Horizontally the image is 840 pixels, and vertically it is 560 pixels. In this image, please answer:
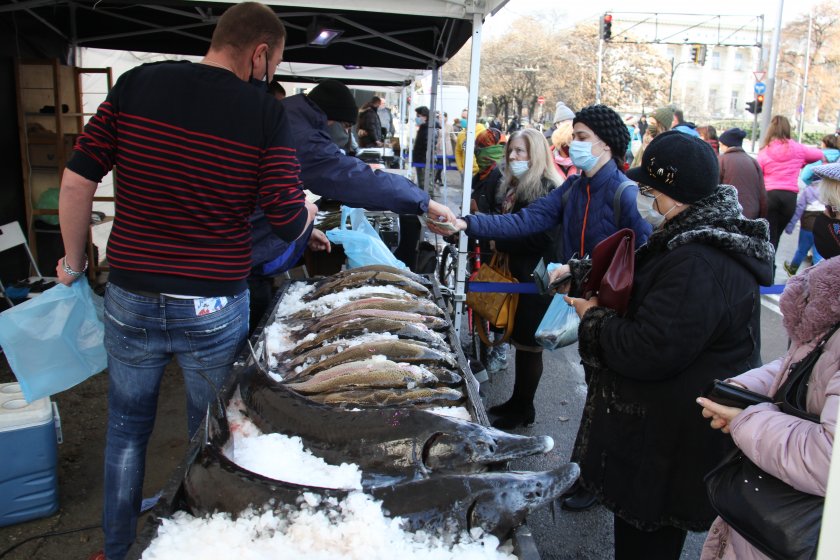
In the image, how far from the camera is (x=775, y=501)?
1.65m


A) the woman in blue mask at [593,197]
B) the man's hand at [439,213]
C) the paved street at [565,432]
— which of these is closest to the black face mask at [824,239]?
the paved street at [565,432]

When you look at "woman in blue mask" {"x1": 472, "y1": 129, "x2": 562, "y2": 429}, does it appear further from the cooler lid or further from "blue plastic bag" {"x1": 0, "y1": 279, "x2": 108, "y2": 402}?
the cooler lid

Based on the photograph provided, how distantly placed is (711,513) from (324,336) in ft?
5.57

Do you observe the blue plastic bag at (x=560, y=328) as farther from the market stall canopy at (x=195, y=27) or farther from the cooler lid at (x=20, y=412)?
the market stall canopy at (x=195, y=27)

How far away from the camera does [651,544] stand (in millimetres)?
2529

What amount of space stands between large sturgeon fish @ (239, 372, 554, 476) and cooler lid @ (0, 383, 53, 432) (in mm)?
1748

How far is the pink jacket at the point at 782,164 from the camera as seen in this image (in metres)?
9.14

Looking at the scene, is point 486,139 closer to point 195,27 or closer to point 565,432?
point 195,27

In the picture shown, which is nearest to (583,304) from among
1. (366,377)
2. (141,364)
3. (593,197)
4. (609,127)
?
(366,377)

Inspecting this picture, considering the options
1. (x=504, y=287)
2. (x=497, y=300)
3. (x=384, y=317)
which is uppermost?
(x=384, y=317)

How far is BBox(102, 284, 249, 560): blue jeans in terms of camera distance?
A: 2.38 meters

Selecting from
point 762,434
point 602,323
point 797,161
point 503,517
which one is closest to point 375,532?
point 503,517

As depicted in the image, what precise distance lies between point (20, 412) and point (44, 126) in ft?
14.4

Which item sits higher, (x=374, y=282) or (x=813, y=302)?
(x=813, y=302)
